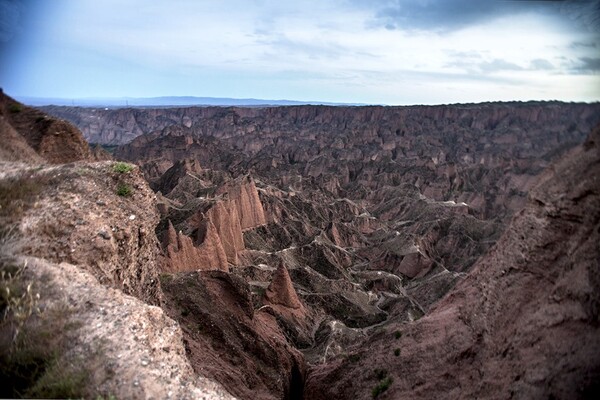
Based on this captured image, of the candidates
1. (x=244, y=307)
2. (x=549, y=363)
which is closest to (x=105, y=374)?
A: (x=549, y=363)

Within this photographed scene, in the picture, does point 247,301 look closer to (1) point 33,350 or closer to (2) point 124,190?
(2) point 124,190

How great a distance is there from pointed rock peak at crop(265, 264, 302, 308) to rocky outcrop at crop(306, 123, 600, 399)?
17.0 meters

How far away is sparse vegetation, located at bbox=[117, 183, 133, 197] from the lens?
1364 cm

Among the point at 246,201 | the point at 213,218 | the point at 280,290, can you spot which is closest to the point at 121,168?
the point at 280,290

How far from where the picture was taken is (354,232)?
71.1 meters

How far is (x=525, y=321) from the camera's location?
12109 mm

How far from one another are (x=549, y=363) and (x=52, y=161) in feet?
64.7

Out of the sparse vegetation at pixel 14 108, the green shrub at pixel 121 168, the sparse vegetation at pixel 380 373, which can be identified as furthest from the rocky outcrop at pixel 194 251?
the green shrub at pixel 121 168

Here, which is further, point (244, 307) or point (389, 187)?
point (389, 187)

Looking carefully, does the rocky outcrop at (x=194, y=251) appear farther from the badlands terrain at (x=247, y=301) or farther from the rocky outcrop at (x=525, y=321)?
the rocky outcrop at (x=525, y=321)

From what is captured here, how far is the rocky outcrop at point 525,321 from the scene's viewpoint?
9.83m

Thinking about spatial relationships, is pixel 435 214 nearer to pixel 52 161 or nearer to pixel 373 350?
pixel 373 350

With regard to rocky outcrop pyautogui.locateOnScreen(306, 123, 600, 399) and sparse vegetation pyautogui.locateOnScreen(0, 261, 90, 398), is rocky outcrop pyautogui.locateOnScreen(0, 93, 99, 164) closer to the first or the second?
sparse vegetation pyautogui.locateOnScreen(0, 261, 90, 398)

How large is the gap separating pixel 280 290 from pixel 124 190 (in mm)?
24389
